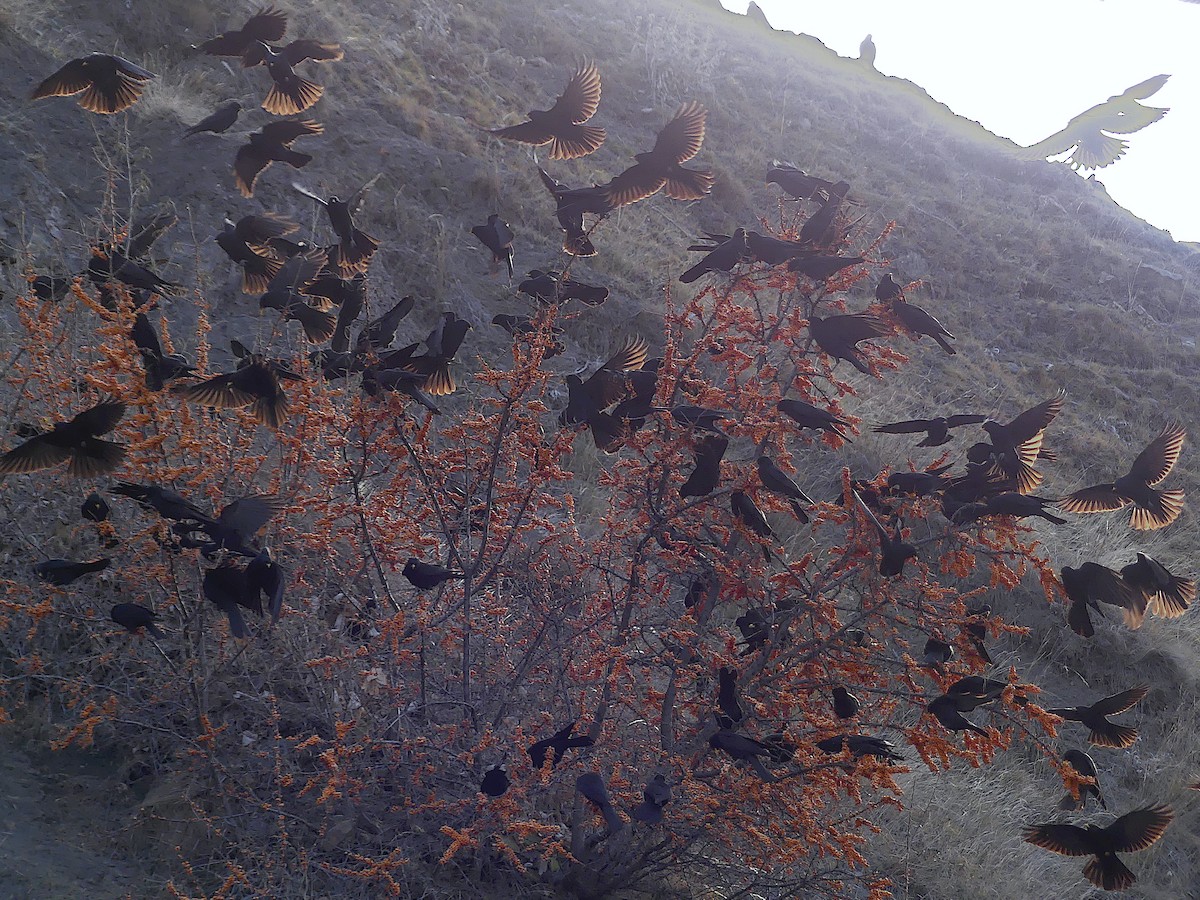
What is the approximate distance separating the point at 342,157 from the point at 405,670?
18.5 feet

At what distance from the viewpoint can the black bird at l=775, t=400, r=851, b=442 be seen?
2152 millimetres

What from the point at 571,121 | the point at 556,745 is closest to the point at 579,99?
the point at 571,121

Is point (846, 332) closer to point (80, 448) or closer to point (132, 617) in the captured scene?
point (80, 448)

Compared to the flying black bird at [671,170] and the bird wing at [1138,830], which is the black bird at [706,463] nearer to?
the flying black bird at [671,170]

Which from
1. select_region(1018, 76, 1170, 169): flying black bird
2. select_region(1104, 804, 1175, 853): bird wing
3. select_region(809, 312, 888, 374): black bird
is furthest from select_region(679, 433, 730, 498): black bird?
select_region(1018, 76, 1170, 169): flying black bird

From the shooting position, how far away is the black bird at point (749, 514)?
227cm

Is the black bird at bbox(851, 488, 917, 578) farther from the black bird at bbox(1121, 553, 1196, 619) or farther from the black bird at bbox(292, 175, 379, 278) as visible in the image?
the black bird at bbox(292, 175, 379, 278)

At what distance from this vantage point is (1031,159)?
867 inches

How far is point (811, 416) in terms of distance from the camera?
217 centimetres

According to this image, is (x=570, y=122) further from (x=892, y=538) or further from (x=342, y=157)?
(x=342, y=157)

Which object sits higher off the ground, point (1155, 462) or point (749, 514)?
point (1155, 462)

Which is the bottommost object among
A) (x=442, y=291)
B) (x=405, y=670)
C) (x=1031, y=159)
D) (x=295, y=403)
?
(x=405, y=670)

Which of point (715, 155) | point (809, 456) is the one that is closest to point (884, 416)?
point (809, 456)

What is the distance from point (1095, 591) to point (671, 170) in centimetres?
153
